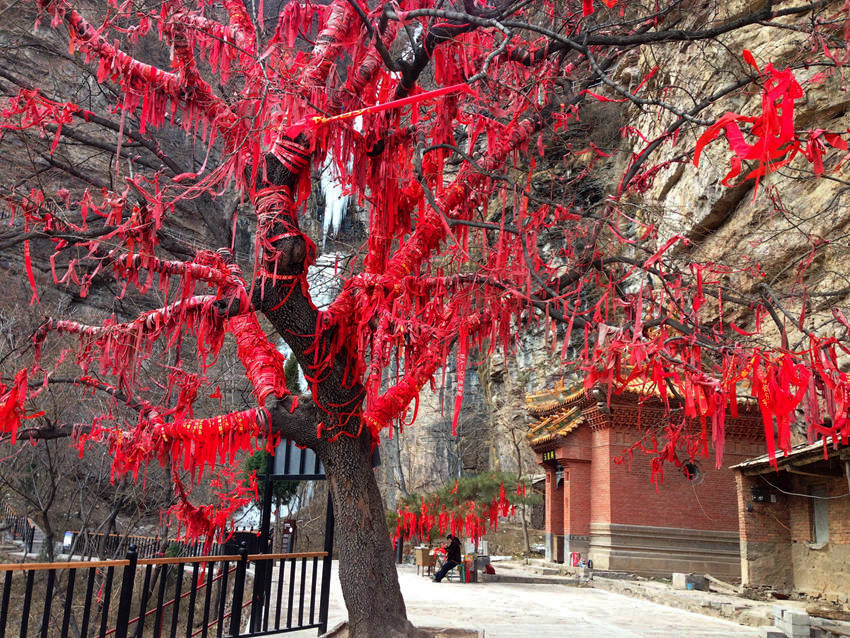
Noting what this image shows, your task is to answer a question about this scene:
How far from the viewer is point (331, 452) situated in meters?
7.38

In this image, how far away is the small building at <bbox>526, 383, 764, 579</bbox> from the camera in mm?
20375

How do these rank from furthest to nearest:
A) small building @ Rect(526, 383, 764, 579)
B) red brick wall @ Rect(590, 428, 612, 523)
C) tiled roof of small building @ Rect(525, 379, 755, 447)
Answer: red brick wall @ Rect(590, 428, 612, 523)
tiled roof of small building @ Rect(525, 379, 755, 447)
small building @ Rect(526, 383, 764, 579)

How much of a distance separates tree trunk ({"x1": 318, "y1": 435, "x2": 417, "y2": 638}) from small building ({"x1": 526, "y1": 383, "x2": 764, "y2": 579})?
13.7m

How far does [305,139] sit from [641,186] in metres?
4.25

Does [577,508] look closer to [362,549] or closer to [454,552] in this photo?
[454,552]

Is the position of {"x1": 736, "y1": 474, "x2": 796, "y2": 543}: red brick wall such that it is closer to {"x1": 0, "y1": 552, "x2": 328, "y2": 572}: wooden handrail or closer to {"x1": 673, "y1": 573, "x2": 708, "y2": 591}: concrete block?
{"x1": 673, "y1": 573, "x2": 708, "y2": 591}: concrete block

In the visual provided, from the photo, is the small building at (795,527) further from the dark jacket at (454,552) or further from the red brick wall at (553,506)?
the red brick wall at (553,506)

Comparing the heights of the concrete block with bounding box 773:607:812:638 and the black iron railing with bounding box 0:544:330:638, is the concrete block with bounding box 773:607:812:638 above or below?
below

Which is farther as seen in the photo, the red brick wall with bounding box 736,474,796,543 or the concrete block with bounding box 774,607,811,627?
the red brick wall with bounding box 736,474,796,543

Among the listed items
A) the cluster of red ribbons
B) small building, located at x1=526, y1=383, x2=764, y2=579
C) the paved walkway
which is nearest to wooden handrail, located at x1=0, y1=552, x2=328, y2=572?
the paved walkway

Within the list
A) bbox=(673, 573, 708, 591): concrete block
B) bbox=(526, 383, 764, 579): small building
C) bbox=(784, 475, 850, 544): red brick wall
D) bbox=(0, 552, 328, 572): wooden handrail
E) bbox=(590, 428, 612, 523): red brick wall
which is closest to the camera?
bbox=(0, 552, 328, 572): wooden handrail

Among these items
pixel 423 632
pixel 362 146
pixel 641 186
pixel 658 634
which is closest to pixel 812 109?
pixel 641 186

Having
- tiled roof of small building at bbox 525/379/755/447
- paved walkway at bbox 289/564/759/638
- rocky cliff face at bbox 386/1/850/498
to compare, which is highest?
rocky cliff face at bbox 386/1/850/498

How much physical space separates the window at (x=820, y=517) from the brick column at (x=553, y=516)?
1035 cm
